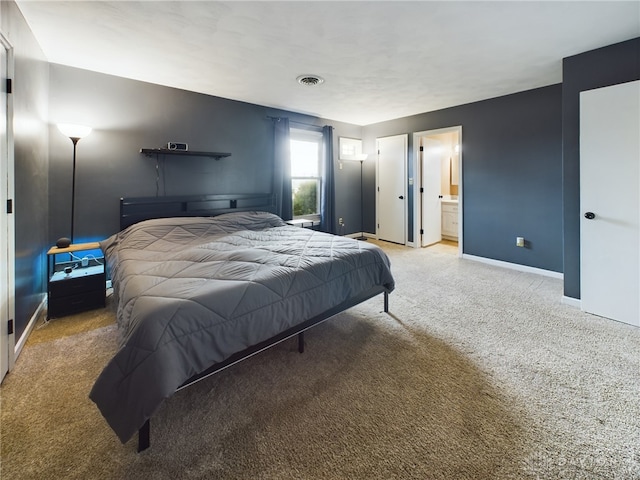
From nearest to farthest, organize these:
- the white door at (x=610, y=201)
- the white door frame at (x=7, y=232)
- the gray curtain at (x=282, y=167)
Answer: the white door frame at (x=7, y=232) → the white door at (x=610, y=201) → the gray curtain at (x=282, y=167)

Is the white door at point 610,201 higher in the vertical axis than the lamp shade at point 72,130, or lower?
lower

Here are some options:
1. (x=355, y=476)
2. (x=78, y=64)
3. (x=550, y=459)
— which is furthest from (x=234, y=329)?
(x=78, y=64)

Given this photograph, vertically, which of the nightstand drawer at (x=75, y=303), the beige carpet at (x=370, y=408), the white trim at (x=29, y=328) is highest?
the nightstand drawer at (x=75, y=303)

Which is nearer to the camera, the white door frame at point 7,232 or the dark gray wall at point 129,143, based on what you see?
the white door frame at point 7,232

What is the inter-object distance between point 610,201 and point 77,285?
507cm

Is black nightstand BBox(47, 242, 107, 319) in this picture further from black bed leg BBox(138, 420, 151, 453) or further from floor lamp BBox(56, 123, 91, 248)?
black bed leg BBox(138, 420, 151, 453)

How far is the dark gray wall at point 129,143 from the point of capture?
3.16 m

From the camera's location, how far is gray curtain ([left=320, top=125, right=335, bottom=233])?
5.57 meters

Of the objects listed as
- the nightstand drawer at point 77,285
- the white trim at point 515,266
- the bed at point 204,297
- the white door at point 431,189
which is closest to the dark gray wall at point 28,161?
the nightstand drawer at point 77,285

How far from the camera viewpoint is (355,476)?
4.16ft

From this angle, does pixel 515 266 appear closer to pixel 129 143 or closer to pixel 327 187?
pixel 327 187

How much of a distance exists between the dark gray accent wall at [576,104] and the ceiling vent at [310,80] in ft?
8.45

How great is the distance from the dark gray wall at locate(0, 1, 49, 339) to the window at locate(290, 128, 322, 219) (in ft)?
10.7

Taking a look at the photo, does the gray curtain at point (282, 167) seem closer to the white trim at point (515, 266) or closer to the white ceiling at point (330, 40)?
Answer: the white ceiling at point (330, 40)
